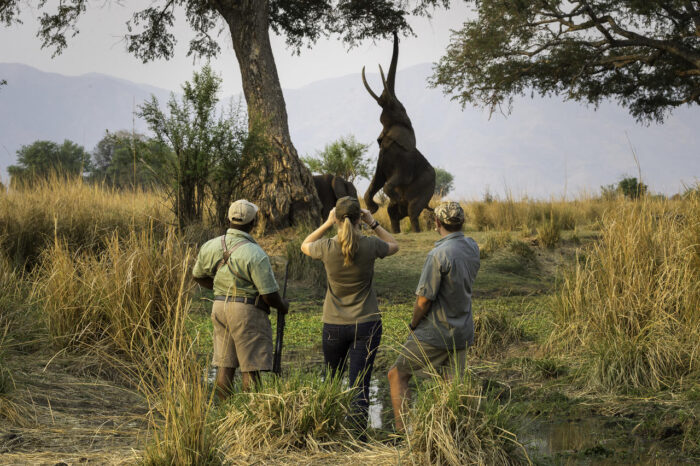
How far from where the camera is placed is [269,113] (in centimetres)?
1437

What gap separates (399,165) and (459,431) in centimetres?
Result: 600

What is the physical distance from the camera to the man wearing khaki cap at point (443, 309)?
4.37 m

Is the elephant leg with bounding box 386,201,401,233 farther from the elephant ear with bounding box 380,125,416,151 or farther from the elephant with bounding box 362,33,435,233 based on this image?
the elephant ear with bounding box 380,125,416,151

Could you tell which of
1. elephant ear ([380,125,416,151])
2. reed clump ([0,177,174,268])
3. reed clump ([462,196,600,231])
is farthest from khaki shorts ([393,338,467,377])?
reed clump ([462,196,600,231])

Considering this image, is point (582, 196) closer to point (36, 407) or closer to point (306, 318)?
point (306, 318)

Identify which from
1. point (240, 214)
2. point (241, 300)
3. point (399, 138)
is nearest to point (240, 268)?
point (241, 300)

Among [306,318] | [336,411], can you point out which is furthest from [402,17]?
[336,411]

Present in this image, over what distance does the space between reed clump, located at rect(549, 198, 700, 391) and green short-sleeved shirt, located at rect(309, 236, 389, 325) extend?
7.85 feet

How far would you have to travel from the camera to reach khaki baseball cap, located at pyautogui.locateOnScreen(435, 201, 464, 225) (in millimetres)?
4469

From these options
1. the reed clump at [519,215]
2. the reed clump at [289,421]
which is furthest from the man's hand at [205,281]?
the reed clump at [519,215]

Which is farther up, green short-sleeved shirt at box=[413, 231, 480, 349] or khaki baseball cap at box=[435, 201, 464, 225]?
khaki baseball cap at box=[435, 201, 464, 225]

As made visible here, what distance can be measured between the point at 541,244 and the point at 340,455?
476 inches

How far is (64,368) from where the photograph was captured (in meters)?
5.84

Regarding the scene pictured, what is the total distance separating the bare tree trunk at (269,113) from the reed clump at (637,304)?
777cm
